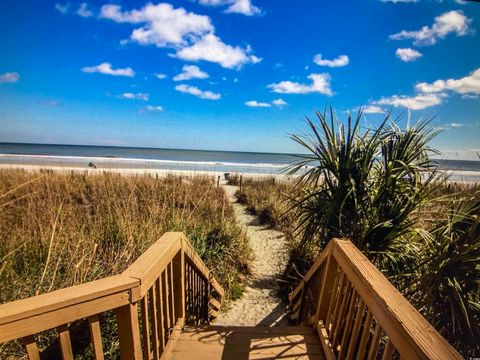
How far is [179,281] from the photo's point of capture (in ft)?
7.93

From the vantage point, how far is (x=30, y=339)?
36.6 inches

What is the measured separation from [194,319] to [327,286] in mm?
1901

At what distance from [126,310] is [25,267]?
2.59 meters

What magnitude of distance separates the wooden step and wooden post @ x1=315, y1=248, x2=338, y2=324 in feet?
0.68

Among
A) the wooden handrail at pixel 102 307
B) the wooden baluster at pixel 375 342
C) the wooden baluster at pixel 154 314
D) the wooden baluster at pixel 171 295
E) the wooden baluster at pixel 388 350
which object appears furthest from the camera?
the wooden baluster at pixel 171 295

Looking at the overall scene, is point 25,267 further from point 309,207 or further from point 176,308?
point 309,207

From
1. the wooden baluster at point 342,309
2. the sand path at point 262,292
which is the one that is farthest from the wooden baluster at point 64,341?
Result: the sand path at point 262,292

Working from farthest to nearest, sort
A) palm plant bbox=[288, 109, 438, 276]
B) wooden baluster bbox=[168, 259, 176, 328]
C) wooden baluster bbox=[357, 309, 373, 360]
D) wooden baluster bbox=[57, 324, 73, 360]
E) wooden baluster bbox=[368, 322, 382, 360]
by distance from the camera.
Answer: palm plant bbox=[288, 109, 438, 276] → wooden baluster bbox=[168, 259, 176, 328] → wooden baluster bbox=[357, 309, 373, 360] → wooden baluster bbox=[368, 322, 382, 360] → wooden baluster bbox=[57, 324, 73, 360]

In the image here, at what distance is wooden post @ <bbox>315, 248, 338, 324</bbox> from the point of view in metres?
2.29

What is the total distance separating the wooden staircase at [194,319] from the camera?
3.11 feet

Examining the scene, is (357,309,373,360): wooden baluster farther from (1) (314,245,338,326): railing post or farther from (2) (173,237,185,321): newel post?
(2) (173,237,185,321): newel post

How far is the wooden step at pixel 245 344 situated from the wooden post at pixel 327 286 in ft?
0.68

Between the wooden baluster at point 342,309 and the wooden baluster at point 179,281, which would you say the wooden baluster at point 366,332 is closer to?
the wooden baluster at point 342,309

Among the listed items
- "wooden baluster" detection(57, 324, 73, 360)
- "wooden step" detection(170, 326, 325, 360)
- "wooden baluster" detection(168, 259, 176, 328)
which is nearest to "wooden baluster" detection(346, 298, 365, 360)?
"wooden step" detection(170, 326, 325, 360)
